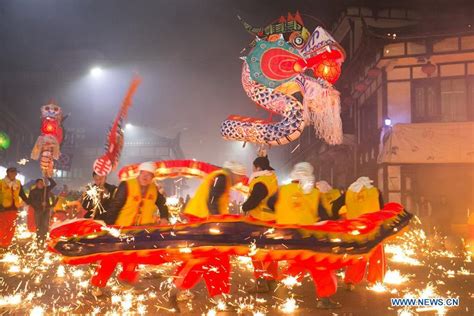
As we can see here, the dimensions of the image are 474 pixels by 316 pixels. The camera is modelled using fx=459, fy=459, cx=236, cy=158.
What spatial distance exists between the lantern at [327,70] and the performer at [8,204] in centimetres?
788

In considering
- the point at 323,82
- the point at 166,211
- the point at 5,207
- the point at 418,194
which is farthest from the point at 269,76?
the point at 418,194

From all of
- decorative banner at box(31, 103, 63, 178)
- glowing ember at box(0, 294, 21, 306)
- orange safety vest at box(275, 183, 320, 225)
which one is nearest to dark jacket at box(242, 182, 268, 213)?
orange safety vest at box(275, 183, 320, 225)

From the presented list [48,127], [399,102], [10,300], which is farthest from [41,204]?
[399,102]

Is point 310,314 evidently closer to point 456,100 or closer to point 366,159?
point 456,100

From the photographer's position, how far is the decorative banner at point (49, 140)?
40.0ft

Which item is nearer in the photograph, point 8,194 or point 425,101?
point 8,194

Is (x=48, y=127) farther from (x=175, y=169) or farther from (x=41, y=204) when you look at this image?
(x=175, y=169)

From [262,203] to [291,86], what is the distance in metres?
2.51

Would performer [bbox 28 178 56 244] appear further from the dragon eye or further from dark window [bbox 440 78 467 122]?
dark window [bbox 440 78 467 122]

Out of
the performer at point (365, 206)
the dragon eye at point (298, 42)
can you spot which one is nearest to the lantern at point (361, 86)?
the dragon eye at point (298, 42)

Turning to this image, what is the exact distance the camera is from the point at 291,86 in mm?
8344

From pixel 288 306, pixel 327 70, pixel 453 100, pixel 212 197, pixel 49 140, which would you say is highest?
pixel 453 100

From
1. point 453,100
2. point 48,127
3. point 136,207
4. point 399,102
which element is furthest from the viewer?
point 399,102

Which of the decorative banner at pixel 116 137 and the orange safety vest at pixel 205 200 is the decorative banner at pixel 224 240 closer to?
the orange safety vest at pixel 205 200
